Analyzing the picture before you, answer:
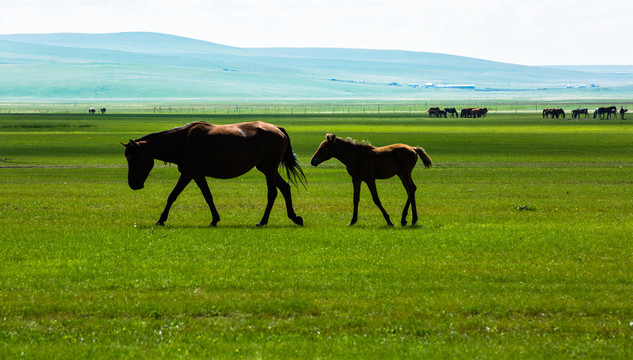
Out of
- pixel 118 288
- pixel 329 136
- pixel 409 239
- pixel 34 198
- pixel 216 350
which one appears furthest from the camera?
pixel 34 198

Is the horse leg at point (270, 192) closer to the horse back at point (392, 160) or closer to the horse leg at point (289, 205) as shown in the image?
the horse leg at point (289, 205)

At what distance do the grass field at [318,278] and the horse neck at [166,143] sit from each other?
170 cm

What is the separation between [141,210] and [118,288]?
10.8 m

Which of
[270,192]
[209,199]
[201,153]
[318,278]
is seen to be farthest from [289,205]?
[318,278]

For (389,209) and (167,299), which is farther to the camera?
(389,209)

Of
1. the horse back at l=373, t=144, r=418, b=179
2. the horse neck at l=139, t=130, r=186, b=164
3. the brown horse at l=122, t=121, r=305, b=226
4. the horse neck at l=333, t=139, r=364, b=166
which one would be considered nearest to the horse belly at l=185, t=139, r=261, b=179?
the brown horse at l=122, t=121, r=305, b=226

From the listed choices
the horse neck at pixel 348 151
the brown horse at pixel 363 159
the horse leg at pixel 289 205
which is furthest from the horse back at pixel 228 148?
the horse neck at pixel 348 151

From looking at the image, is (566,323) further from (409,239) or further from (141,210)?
(141,210)

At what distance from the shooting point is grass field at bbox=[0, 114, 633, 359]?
1021 cm

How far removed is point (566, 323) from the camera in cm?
1084

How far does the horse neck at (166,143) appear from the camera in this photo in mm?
20844

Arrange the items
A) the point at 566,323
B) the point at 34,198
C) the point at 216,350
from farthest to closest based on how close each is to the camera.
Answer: the point at 34,198 < the point at 566,323 < the point at 216,350

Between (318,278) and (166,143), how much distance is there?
8398 mm

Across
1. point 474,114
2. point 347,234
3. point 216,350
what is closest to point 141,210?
point 347,234
